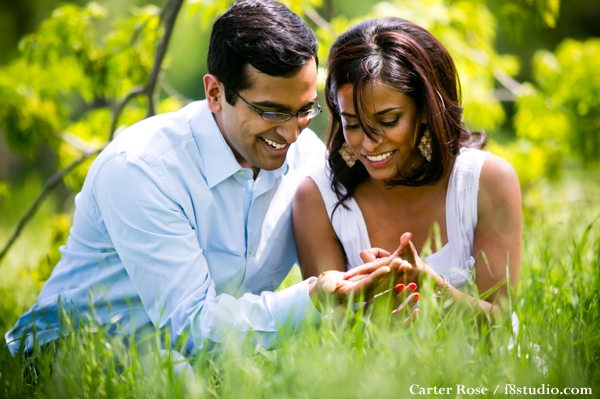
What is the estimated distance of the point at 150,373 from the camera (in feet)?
7.13

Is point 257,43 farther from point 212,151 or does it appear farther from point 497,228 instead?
point 497,228

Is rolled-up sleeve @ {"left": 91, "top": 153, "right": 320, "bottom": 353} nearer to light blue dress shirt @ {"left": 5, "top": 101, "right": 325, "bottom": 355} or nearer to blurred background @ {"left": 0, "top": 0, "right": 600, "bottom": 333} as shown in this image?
light blue dress shirt @ {"left": 5, "top": 101, "right": 325, "bottom": 355}

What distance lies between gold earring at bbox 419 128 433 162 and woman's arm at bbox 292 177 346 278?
0.52 m

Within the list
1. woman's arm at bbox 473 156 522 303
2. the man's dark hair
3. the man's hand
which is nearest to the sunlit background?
the man's dark hair

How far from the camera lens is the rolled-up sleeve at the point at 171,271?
2.45m

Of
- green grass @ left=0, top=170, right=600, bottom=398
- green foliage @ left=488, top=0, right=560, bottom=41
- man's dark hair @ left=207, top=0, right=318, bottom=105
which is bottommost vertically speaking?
green grass @ left=0, top=170, right=600, bottom=398

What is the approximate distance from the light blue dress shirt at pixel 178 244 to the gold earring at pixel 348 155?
30 cm

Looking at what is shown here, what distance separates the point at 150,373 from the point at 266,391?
1.32 feet

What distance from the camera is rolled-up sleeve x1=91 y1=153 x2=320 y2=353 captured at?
8.05 ft

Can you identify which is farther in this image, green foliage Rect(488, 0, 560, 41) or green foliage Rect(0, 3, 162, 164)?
green foliage Rect(0, 3, 162, 164)

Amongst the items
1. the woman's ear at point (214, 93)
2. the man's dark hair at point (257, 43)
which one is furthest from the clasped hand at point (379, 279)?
the woman's ear at point (214, 93)

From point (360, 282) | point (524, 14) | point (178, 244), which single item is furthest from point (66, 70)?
point (360, 282)

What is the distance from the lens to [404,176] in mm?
2916

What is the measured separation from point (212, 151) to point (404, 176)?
0.86 meters
